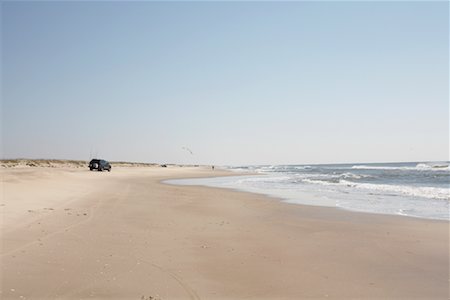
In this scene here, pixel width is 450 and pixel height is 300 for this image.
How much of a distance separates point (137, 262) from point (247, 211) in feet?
27.6

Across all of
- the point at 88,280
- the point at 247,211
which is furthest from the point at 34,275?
the point at 247,211

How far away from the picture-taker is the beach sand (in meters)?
5.50

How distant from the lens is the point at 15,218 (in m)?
10.1

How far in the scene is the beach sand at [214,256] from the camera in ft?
18.1

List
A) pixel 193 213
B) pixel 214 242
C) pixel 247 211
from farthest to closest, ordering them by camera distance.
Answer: pixel 247 211, pixel 193 213, pixel 214 242

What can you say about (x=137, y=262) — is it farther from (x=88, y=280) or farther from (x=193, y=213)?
(x=193, y=213)

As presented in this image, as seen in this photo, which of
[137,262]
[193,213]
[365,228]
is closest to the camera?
[137,262]

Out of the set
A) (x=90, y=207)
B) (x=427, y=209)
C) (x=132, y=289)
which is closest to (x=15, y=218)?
(x=90, y=207)

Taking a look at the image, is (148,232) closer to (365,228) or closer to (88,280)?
(88,280)

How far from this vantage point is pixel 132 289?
5.41 metres

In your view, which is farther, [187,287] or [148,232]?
[148,232]

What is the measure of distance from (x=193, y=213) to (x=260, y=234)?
4.34 m

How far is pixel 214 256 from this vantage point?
7375 mm

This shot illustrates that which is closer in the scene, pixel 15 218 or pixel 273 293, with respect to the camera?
pixel 273 293
